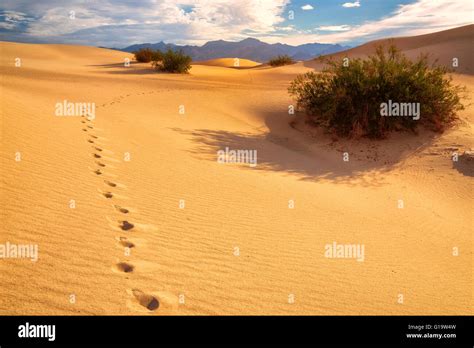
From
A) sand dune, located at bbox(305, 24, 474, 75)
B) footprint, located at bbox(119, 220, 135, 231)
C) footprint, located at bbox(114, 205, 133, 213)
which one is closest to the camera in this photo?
footprint, located at bbox(119, 220, 135, 231)

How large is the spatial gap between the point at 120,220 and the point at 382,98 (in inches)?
351

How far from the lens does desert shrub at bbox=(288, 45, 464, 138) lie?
10844 millimetres

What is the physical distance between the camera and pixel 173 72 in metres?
24.3
